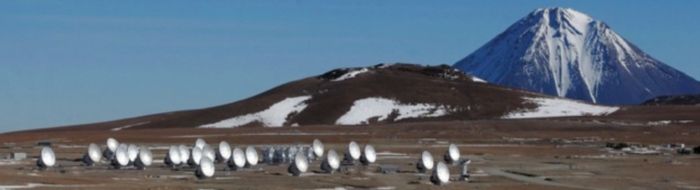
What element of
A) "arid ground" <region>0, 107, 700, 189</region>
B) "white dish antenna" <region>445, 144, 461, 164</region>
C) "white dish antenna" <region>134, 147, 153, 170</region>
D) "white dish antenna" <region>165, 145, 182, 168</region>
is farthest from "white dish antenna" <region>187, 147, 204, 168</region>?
"white dish antenna" <region>445, 144, 461, 164</region>

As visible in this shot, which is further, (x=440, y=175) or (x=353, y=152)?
(x=353, y=152)

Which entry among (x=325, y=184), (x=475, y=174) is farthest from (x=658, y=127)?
(x=325, y=184)

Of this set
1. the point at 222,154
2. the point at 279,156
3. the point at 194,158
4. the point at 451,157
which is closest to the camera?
the point at 194,158

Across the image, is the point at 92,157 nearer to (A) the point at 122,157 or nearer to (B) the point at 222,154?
(A) the point at 122,157

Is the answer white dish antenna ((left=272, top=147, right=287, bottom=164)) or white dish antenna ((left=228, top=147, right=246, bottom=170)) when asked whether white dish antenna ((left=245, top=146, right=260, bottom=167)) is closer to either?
white dish antenna ((left=228, top=147, right=246, bottom=170))

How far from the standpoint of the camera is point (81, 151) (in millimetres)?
125625

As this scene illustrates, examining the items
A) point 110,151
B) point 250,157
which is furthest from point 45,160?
point 250,157

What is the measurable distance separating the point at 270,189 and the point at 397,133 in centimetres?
10210

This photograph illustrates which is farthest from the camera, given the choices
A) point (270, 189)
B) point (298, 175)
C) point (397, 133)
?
point (397, 133)

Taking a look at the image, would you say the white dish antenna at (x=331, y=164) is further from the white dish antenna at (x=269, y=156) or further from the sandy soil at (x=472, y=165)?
the white dish antenna at (x=269, y=156)

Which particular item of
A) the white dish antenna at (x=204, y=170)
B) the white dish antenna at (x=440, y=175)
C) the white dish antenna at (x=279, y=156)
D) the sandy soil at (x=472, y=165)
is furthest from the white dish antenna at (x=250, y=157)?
the white dish antenna at (x=440, y=175)

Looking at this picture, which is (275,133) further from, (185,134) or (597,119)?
(597,119)

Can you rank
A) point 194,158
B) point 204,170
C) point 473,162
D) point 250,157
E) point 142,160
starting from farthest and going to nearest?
1. point 473,162
2. point 250,157
3. point 194,158
4. point 142,160
5. point 204,170

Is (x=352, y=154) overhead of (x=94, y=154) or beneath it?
beneath
